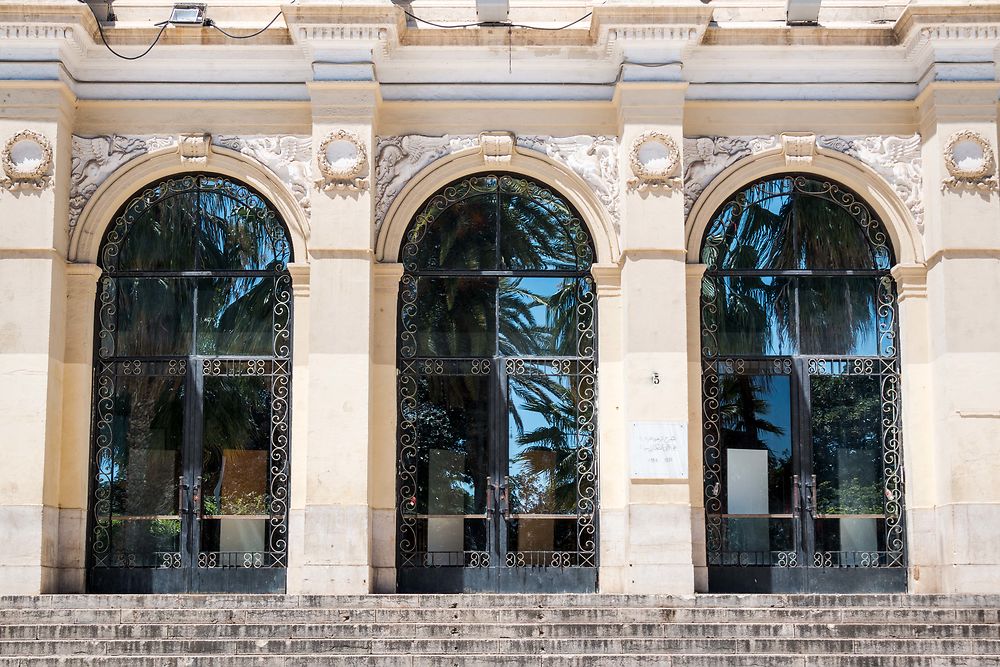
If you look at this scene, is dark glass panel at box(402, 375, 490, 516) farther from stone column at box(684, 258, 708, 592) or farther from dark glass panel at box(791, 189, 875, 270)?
dark glass panel at box(791, 189, 875, 270)

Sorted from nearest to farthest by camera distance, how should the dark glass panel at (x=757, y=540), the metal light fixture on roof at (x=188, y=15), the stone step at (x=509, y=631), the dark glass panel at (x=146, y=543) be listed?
1. the stone step at (x=509, y=631)
2. the dark glass panel at (x=757, y=540)
3. the dark glass panel at (x=146, y=543)
4. the metal light fixture on roof at (x=188, y=15)

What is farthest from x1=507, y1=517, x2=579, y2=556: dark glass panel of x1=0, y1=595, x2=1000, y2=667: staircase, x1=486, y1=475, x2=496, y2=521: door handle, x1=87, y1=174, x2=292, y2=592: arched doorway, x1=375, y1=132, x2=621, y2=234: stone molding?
x1=375, y1=132, x2=621, y2=234: stone molding

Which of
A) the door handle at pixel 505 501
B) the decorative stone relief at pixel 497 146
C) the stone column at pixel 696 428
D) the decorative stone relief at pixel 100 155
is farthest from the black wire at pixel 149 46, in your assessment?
the stone column at pixel 696 428

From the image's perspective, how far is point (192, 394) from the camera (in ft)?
57.2

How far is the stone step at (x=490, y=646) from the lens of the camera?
13.4 m

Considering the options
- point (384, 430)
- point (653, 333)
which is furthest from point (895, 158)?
point (384, 430)

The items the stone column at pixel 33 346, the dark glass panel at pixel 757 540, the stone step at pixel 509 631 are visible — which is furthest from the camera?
the dark glass panel at pixel 757 540

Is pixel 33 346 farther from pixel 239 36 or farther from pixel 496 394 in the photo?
pixel 496 394

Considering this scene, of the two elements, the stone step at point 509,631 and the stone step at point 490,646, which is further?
the stone step at point 509,631

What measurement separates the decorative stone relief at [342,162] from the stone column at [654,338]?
9.48ft

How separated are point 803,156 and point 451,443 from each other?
512cm

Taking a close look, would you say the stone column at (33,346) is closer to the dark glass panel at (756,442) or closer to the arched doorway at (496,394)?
the arched doorway at (496,394)

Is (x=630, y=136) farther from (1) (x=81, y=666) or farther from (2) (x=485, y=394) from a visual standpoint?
(1) (x=81, y=666)

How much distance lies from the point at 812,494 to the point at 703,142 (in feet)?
13.5
